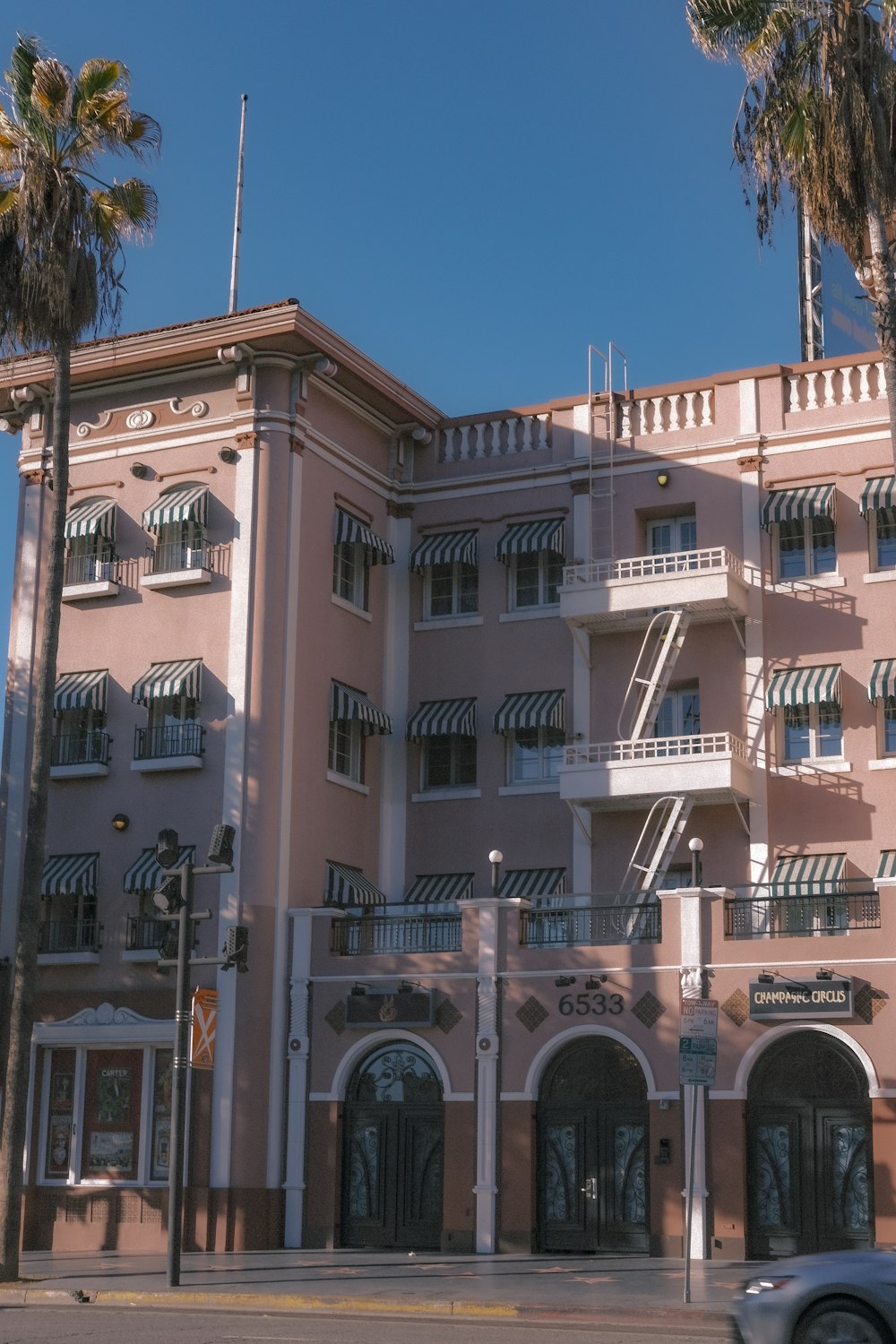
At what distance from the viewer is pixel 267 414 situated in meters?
33.2

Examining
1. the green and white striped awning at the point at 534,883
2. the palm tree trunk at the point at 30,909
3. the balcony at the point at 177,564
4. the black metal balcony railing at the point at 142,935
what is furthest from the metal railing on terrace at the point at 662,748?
the palm tree trunk at the point at 30,909

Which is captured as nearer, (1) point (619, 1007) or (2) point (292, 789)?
(1) point (619, 1007)

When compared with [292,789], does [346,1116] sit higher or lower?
lower

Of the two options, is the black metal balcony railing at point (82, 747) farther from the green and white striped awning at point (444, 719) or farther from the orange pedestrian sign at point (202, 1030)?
the orange pedestrian sign at point (202, 1030)

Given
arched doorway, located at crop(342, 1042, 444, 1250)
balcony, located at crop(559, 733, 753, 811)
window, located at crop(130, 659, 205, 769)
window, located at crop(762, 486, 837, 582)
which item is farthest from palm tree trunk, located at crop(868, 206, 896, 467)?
window, located at crop(130, 659, 205, 769)

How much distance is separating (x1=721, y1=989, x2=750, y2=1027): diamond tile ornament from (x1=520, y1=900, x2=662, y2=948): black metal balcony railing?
1586mm

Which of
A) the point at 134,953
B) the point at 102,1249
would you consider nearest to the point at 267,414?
the point at 134,953

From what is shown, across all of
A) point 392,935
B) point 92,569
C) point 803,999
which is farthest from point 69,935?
point 803,999

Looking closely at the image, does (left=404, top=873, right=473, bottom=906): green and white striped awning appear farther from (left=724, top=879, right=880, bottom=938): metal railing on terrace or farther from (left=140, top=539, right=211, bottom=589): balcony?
(left=140, top=539, right=211, bottom=589): balcony

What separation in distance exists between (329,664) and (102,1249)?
11.2 m

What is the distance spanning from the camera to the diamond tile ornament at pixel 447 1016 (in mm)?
29891

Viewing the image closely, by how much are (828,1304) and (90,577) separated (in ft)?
81.5

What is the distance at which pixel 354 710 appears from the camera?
33688 millimetres

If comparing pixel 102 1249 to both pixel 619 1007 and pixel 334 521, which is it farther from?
pixel 334 521
